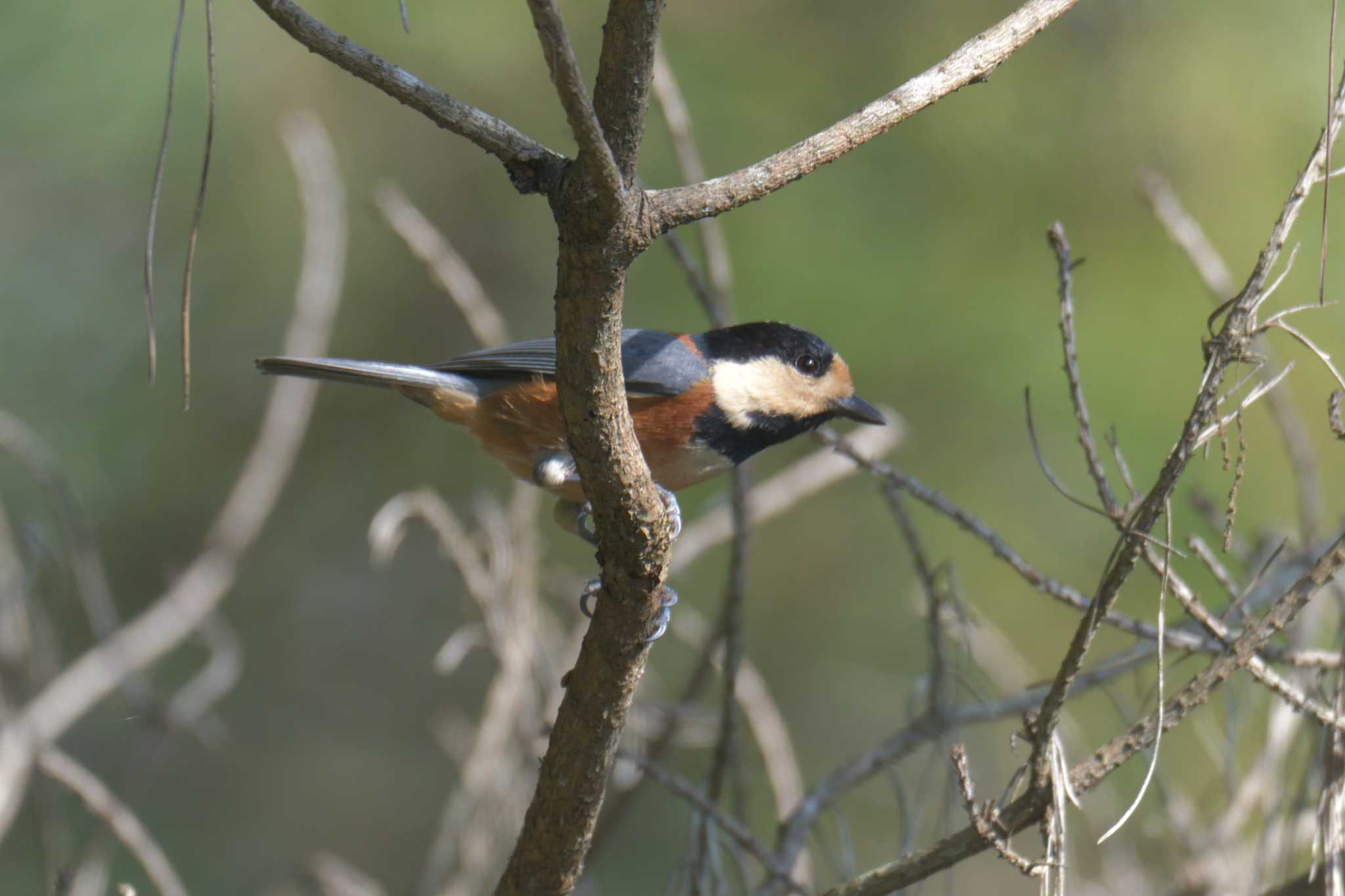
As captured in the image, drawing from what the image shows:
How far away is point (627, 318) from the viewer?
5.22 metres

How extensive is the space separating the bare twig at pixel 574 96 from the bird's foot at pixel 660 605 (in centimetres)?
77

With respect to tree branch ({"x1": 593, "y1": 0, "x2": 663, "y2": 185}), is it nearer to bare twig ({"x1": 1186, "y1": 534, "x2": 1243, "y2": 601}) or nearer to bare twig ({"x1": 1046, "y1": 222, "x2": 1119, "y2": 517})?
bare twig ({"x1": 1046, "y1": 222, "x2": 1119, "y2": 517})

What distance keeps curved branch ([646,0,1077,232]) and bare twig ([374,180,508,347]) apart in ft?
5.80

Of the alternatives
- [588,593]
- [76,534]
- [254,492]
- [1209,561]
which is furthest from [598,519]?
[254,492]

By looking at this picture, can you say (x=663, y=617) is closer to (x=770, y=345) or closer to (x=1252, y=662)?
(x=1252, y=662)

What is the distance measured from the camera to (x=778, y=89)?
5.34 metres

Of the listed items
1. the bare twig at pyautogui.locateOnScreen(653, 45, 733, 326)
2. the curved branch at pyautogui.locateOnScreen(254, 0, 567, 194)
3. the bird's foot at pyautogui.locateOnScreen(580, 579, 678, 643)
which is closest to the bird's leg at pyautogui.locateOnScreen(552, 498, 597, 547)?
the bird's foot at pyautogui.locateOnScreen(580, 579, 678, 643)

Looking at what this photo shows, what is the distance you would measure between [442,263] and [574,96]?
2354mm

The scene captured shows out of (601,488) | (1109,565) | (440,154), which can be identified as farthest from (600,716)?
(440,154)

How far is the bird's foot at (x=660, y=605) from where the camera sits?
7.12 feet

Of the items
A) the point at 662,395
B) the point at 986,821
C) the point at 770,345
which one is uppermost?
the point at 770,345

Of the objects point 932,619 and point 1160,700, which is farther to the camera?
point 932,619

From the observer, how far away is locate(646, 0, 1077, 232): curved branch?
1686 mm

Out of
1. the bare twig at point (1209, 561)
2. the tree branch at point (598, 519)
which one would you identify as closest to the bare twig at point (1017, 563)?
the bare twig at point (1209, 561)
